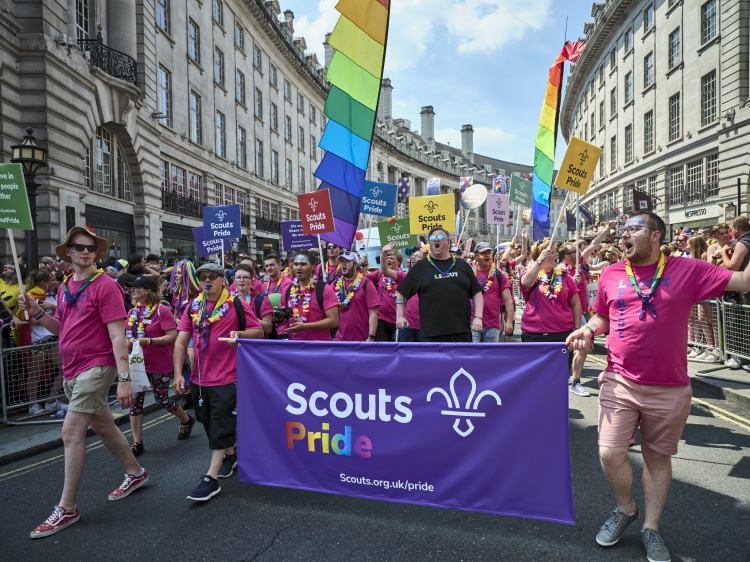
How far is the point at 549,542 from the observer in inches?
126

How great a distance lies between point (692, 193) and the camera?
25281mm

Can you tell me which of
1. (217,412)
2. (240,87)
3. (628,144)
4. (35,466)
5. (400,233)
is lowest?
(35,466)

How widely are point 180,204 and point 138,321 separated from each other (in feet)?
67.2

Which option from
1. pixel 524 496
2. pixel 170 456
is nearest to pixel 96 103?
pixel 170 456

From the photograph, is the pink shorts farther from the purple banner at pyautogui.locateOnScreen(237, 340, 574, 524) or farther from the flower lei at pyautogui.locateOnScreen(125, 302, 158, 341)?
the flower lei at pyautogui.locateOnScreen(125, 302, 158, 341)

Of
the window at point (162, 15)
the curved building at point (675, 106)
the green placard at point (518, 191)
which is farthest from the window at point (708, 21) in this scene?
the window at point (162, 15)

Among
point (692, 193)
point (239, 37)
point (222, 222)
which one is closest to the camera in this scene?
point (222, 222)

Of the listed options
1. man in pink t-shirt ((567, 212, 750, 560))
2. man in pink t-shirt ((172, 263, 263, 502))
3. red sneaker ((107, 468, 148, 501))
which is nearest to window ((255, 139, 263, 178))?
man in pink t-shirt ((172, 263, 263, 502))

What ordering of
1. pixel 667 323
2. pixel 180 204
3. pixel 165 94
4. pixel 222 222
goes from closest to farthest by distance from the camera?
pixel 667 323, pixel 222 222, pixel 165 94, pixel 180 204

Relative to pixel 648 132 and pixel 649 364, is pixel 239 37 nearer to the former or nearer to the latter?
pixel 648 132

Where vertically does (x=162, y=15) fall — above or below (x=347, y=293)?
above

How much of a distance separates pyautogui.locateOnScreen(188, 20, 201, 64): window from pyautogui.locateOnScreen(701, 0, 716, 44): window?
24.2m

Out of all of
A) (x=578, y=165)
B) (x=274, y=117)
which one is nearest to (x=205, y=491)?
(x=578, y=165)

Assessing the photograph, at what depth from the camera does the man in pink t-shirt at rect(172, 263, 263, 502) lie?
13.5 ft
